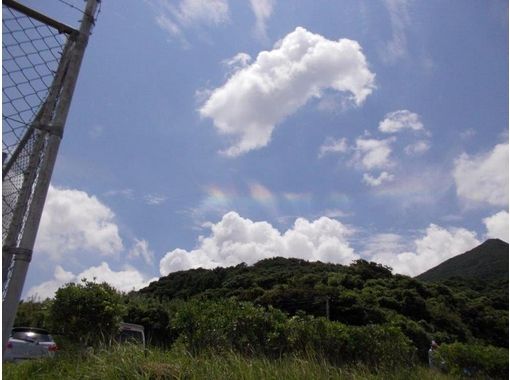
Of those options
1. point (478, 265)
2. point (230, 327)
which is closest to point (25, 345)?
point (230, 327)

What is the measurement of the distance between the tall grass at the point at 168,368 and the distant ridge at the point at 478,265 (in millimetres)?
46117

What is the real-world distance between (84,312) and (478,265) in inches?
2124

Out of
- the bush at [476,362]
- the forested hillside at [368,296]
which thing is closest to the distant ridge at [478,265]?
the forested hillside at [368,296]

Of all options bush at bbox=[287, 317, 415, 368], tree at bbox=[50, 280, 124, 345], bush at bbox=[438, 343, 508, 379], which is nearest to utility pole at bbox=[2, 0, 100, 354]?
bush at bbox=[287, 317, 415, 368]

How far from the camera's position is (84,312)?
32.6 ft

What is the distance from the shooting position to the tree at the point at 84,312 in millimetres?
9812

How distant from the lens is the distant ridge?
165 ft

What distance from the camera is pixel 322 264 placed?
4591 centimetres

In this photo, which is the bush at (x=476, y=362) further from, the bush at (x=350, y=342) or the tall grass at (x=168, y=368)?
the tall grass at (x=168, y=368)

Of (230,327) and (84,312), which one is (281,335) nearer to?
(230,327)

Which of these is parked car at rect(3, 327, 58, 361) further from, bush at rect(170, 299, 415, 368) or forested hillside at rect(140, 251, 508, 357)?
forested hillside at rect(140, 251, 508, 357)

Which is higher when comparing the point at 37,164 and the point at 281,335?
the point at 37,164

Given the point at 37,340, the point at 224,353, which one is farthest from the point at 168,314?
the point at 224,353

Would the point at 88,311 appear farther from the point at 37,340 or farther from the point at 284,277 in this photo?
the point at 284,277
